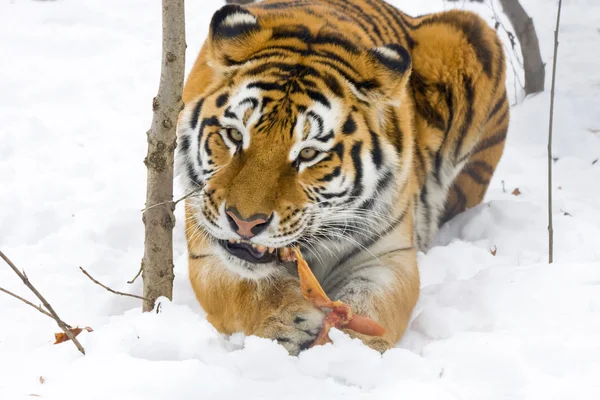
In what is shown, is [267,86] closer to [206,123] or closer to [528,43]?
[206,123]

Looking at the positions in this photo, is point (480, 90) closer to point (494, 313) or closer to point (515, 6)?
point (494, 313)

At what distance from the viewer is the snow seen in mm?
1875

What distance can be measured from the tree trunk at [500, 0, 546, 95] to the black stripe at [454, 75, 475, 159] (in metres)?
2.12

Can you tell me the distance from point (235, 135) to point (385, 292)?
84cm

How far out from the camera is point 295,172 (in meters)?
2.31

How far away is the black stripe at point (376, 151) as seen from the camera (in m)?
2.63

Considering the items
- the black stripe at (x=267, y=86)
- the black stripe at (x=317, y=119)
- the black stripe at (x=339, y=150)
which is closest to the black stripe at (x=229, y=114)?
the black stripe at (x=267, y=86)

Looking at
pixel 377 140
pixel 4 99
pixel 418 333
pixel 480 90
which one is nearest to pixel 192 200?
pixel 377 140

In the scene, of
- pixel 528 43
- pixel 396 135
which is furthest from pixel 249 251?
pixel 528 43

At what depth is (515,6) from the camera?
5461 mm

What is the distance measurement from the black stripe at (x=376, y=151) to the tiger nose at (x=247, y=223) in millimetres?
644

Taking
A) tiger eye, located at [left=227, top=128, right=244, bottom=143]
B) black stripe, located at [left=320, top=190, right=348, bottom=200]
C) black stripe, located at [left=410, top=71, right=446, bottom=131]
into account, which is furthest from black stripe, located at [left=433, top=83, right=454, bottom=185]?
tiger eye, located at [left=227, top=128, right=244, bottom=143]

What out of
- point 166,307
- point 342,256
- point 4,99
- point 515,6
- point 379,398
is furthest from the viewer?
point 515,6

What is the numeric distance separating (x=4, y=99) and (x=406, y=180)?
3549 mm
